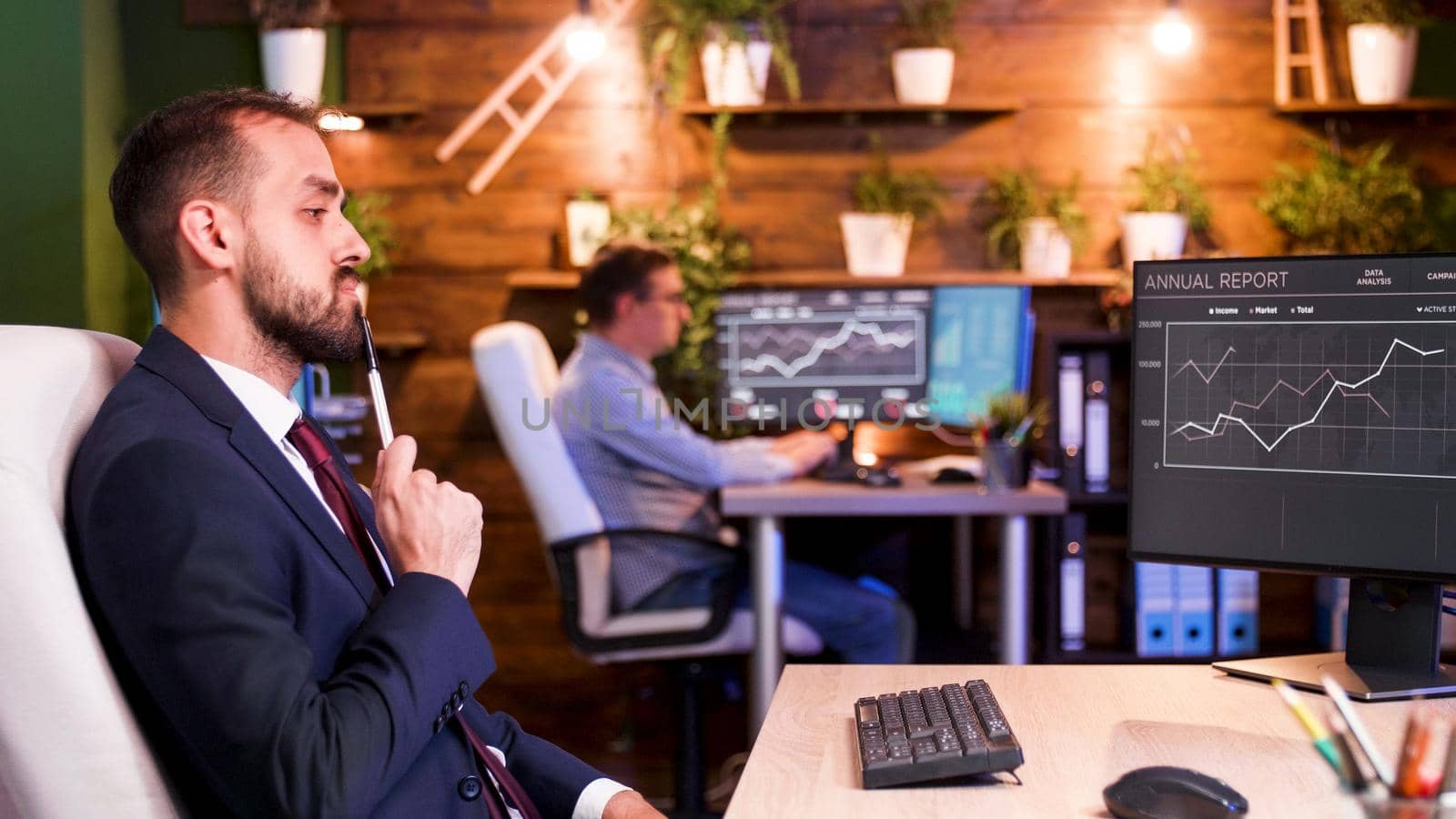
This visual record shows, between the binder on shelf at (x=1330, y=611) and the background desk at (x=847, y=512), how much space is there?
0.87m

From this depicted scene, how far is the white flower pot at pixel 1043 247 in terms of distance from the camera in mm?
3742

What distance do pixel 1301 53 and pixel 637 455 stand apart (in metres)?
2.32

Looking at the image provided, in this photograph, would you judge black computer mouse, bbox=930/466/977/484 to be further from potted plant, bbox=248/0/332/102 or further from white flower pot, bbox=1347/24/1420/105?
potted plant, bbox=248/0/332/102

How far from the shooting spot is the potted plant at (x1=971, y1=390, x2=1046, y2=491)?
3.13m

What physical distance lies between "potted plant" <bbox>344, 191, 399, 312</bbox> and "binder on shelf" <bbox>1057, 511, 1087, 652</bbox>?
2.06 meters

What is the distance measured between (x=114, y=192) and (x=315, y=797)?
2.40 feet

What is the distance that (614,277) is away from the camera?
11.1 feet

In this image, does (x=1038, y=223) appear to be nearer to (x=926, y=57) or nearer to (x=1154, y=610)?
(x=926, y=57)

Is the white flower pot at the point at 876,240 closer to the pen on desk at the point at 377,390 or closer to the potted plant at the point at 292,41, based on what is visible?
the potted plant at the point at 292,41

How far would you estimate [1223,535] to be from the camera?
1629 millimetres

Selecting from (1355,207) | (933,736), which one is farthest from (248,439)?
(1355,207)

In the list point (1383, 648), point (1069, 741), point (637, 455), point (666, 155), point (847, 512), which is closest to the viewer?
point (1069, 741)

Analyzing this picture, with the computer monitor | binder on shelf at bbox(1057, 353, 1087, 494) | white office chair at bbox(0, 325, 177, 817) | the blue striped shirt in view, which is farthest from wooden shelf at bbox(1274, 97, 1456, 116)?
white office chair at bbox(0, 325, 177, 817)

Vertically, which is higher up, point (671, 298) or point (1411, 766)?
point (671, 298)
